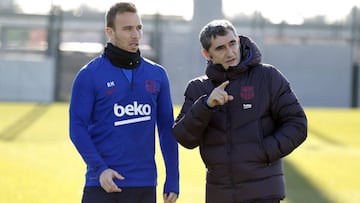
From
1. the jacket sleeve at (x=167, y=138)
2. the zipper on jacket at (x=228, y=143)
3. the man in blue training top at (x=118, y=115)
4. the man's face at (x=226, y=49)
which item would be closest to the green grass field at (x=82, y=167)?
the jacket sleeve at (x=167, y=138)

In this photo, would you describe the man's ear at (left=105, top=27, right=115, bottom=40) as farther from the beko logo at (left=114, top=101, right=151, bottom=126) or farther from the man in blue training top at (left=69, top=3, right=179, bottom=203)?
the beko logo at (left=114, top=101, right=151, bottom=126)

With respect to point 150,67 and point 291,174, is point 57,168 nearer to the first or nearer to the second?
point 291,174

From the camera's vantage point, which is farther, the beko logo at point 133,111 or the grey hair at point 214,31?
the beko logo at point 133,111

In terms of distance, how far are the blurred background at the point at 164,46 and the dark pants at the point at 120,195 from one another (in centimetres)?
2543

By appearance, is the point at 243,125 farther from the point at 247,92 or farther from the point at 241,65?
the point at 241,65

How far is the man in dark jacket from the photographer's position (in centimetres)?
457

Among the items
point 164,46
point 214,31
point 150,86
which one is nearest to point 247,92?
point 214,31

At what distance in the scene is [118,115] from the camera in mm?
4746

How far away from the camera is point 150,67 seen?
4895mm

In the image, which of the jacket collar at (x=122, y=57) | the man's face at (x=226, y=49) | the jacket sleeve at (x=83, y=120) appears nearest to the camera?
the man's face at (x=226, y=49)

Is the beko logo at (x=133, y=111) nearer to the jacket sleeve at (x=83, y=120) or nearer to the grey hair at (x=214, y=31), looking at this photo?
the jacket sleeve at (x=83, y=120)

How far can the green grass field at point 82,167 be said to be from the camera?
9947 millimetres

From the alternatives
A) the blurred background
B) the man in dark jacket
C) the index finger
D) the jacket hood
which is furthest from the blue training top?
the blurred background

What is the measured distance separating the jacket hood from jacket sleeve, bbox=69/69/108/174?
632mm
